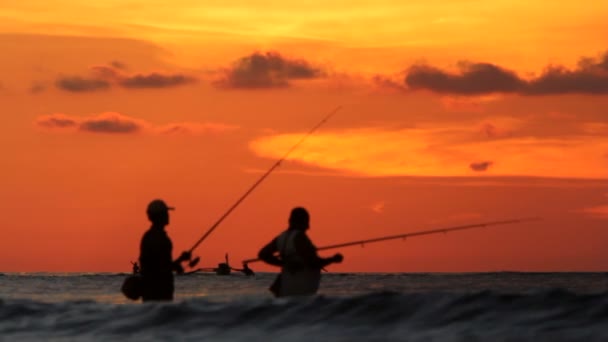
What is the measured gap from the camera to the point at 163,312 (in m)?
16.6

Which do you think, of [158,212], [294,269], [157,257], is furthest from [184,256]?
[294,269]

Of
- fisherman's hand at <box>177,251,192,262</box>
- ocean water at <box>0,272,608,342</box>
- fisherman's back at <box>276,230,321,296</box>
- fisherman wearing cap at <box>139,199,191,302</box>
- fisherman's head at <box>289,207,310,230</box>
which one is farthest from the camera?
fisherman's hand at <box>177,251,192,262</box>

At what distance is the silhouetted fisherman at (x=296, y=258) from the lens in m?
17.8

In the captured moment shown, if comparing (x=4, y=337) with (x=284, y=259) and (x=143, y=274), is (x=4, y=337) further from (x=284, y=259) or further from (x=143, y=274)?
(x=284, y=259)

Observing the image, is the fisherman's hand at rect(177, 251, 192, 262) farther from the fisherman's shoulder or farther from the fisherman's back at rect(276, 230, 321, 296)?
the fisherman's back at rect(276, 230, 321, 296)

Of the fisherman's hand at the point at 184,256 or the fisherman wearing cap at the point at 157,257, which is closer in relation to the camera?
the fisherman wearing cap at the point at 157,257

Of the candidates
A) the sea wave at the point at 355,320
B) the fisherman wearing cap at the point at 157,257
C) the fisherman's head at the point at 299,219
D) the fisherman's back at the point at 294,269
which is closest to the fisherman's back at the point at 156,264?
the fisherman wearing cap at the point at 157,257

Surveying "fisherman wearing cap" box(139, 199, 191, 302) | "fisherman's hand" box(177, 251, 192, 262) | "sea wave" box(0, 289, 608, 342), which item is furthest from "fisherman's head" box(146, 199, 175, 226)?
"sea wave" box(0, 289, 608, 342)

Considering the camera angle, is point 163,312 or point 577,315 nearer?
point 577,315

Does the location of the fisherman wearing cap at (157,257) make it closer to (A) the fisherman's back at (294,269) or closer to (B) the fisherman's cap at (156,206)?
(B) the fisherman's cap at (156,206)

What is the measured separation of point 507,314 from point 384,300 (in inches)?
65.0

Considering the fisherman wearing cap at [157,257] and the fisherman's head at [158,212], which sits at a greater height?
the fisherman's head at [158,212]

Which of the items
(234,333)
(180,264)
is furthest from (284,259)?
(234,333)

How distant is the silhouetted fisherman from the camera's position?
17797 mm
